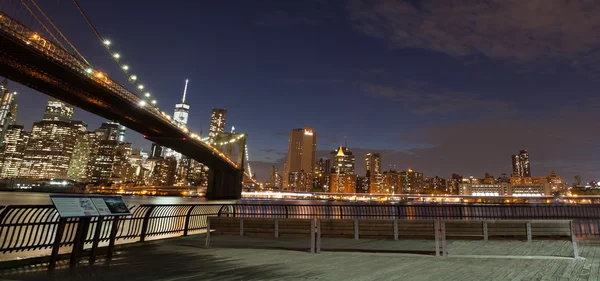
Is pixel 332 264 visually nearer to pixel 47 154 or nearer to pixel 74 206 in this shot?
pixel 74 206

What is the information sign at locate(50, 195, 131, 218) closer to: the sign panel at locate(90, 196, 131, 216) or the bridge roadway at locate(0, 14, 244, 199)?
the sign panel at locate(90, 196, 131, 216)

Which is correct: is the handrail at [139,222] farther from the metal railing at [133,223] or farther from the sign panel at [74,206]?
the sign panel at [74,206]

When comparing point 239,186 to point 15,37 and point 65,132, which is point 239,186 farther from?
point 65,132

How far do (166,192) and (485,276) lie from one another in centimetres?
16141

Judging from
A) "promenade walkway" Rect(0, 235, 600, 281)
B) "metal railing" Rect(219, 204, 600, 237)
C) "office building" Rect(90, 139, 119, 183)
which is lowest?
"promenade walkway" Rect(0, 235, 600, 281)

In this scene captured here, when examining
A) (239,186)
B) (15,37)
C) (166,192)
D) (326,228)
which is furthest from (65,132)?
(326,228)

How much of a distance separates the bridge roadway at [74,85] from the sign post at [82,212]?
2970cm

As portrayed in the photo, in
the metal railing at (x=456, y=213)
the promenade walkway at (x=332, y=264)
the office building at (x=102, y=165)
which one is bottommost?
the promenade walkway at (x=332, y=264)

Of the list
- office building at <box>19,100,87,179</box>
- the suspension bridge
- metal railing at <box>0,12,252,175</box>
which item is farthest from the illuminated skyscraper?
metal railing at <box>0,12,252,175</box>

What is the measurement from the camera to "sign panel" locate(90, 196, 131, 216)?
23.2 feet

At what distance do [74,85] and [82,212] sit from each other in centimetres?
3990

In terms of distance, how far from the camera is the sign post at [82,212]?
6340 millimetres

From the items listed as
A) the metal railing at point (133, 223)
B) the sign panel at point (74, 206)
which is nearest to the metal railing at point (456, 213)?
the metal railing at point (133, 223)

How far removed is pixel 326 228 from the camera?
1141 cm
